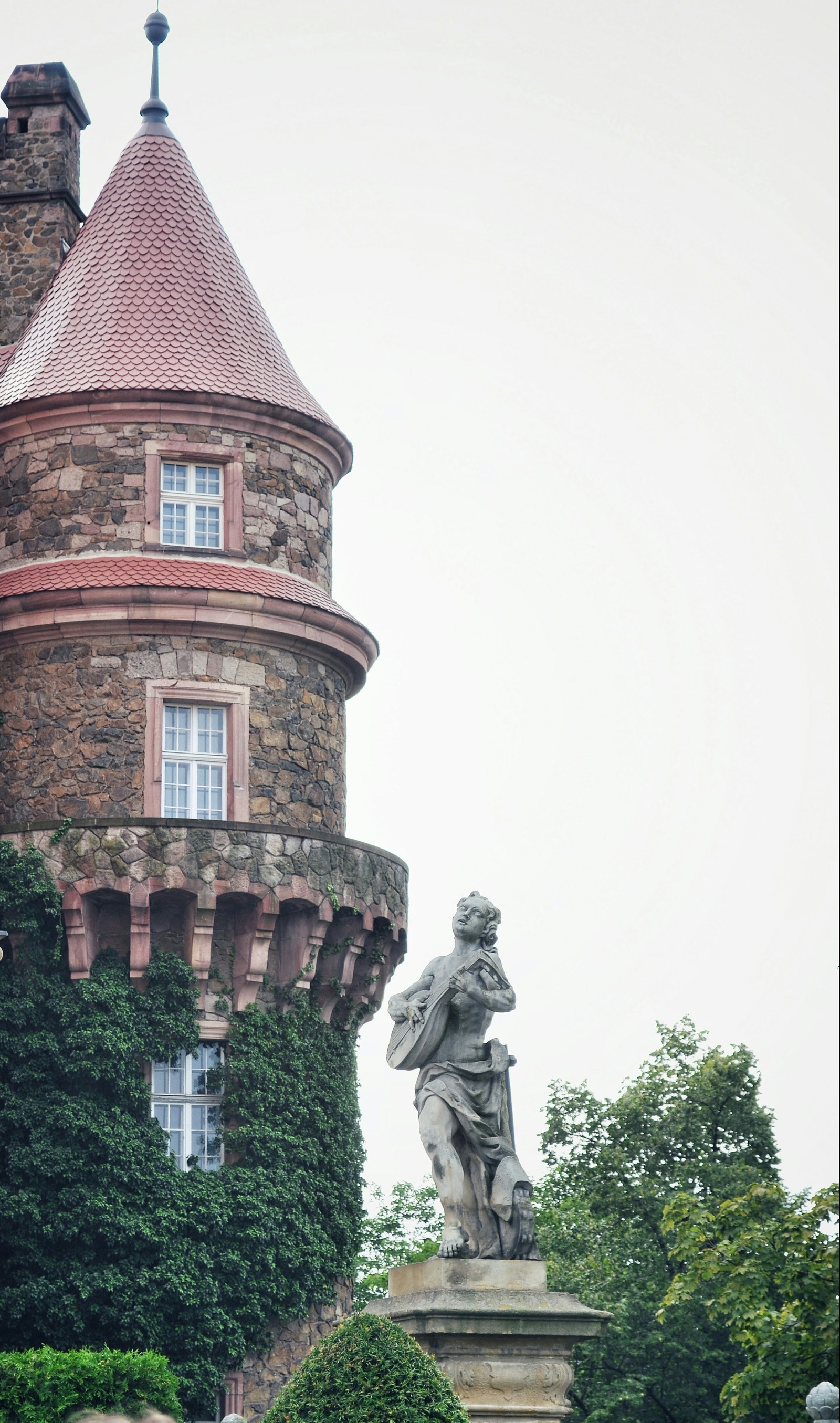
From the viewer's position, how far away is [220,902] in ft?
94.8

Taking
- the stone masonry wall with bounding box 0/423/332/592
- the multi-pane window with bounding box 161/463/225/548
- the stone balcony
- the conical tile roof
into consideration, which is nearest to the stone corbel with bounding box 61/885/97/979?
the stone balcony

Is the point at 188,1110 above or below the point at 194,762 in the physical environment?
below

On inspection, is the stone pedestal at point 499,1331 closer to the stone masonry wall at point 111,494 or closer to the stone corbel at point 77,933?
the stone corbel at point 77,933

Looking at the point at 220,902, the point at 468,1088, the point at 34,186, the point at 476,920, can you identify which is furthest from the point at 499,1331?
the point at 34,186

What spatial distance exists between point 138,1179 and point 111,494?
9366mm

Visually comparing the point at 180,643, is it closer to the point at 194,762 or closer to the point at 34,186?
A: the point at 194,762

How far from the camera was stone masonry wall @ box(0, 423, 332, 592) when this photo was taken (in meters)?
30.8

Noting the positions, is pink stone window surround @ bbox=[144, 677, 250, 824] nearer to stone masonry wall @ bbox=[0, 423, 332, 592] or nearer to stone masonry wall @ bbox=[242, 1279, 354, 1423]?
stone masonry wall @ bbox=[0, 423, 332, 592]

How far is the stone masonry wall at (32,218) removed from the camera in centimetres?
3491

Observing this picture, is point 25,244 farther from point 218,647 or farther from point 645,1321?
point 645,1321

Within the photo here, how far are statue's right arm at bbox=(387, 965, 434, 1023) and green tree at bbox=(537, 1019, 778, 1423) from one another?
21896mm

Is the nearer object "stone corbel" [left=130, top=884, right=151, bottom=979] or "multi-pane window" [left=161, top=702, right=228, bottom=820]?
"stone corbel" [left=130, top=884, right=151, bottom=979]

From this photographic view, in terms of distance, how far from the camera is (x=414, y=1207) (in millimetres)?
58219

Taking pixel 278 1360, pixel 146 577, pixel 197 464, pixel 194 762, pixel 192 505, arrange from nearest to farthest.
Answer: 1. pixel 278 1360
2. pixel 194 762
3. pixel 146 577
4. pixel 192 505
5. pixel 197 464
